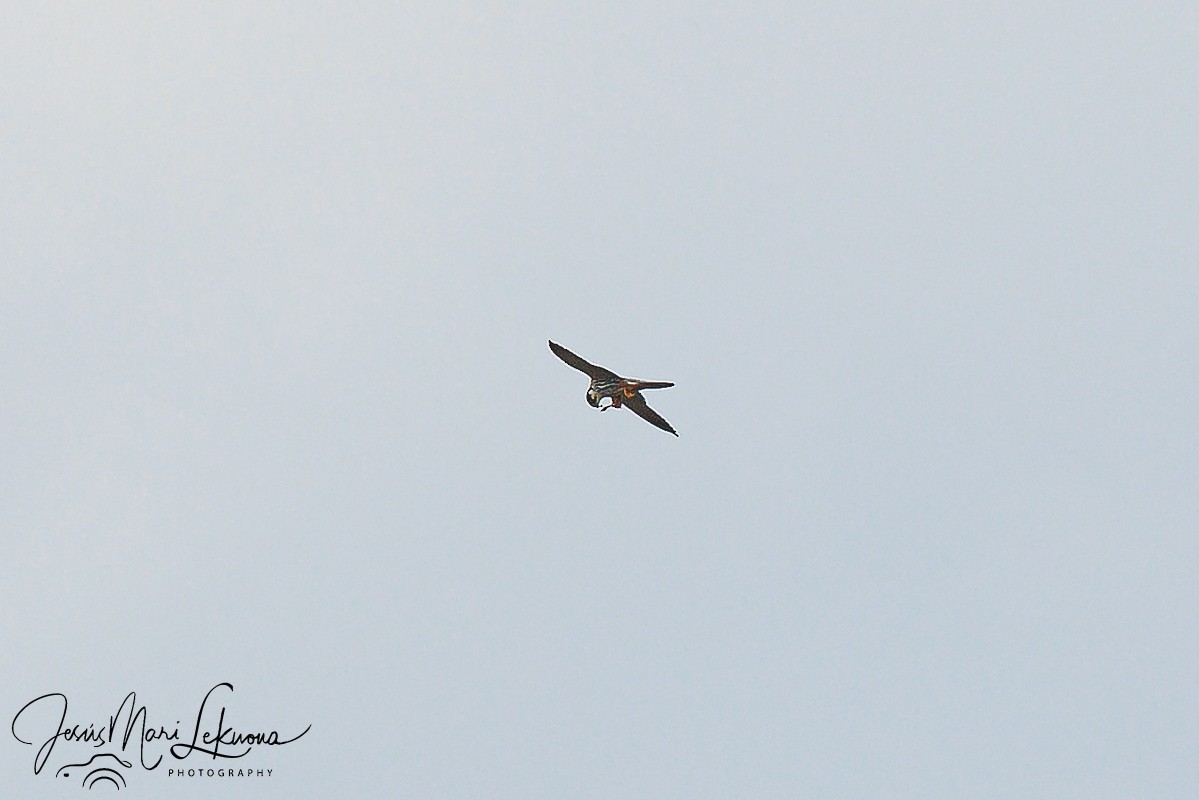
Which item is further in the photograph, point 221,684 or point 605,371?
point 221,684

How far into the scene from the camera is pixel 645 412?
88062mm

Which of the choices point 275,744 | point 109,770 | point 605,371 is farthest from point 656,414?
point 109,770

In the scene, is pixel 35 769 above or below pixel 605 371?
below

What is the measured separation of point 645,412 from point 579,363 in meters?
4.98

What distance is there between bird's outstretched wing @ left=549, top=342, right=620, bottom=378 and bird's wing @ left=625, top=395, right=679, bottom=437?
200 centimetres

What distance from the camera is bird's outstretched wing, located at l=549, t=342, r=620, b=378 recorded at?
85.1m

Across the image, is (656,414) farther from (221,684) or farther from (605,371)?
(221,684)

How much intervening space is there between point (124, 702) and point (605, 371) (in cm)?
3374

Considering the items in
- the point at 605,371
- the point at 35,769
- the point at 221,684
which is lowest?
the point at 35,769

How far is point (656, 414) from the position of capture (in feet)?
290

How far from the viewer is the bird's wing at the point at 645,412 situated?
86.6 metres

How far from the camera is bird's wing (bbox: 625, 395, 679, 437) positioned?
3410 inches

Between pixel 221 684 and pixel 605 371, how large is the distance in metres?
29.6

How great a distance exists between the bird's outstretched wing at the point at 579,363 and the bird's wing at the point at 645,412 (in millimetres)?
2005
